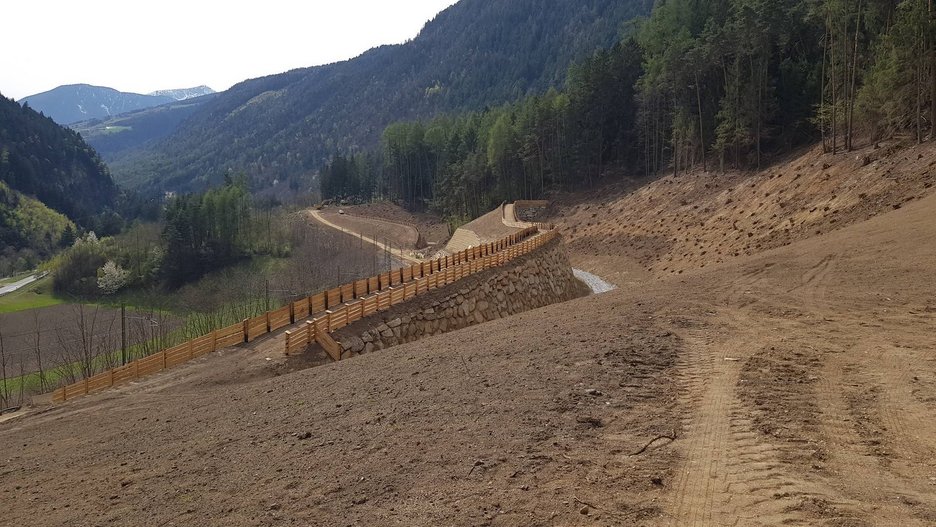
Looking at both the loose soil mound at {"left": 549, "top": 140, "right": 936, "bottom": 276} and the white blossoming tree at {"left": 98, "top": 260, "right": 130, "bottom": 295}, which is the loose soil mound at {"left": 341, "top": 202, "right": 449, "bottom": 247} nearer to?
the loose soil mound at {"left": 549, "top": 140, "right": 936, "bottom": 276}

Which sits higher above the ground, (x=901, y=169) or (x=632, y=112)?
(x=632, y=112)

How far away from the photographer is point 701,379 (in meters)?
9.79

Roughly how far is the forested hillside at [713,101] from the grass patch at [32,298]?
55.7 meters

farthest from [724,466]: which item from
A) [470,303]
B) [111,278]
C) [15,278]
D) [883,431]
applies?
[15,278]

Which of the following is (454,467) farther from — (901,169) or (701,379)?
(901,169)

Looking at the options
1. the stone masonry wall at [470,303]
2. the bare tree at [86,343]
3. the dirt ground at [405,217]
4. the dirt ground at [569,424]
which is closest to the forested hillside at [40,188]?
the bare tree at [86,343]

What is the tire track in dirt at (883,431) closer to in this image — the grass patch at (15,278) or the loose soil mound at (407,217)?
the loose soil mound at (407,217)

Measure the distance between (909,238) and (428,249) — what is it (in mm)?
52657

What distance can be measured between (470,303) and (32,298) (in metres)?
83.5

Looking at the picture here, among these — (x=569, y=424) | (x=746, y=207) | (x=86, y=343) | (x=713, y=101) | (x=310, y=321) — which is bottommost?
(x=86, y=343)

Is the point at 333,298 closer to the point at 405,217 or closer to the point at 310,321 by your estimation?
the point at 310,321

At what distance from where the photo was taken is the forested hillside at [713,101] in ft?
106

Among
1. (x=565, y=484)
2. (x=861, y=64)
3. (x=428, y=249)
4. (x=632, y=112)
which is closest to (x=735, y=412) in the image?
(x=565, y=484)

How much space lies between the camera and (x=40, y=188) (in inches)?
6427
